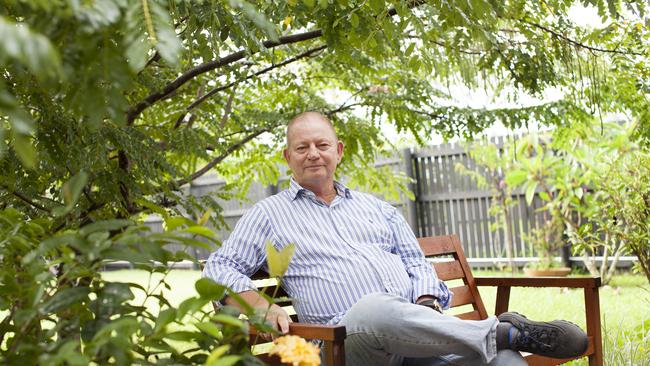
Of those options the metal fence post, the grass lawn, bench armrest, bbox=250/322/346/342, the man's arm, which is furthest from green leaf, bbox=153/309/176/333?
the metal fence post

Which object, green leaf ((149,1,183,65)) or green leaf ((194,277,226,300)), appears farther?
green leaf ((194,277,226,300))

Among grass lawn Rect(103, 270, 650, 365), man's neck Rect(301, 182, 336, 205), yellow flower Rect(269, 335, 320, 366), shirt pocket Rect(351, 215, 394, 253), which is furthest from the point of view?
grass lawn Rect(103, 270, 650, 365)

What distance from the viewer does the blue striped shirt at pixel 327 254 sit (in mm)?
2672

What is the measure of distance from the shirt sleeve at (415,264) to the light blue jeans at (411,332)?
0.58 meters

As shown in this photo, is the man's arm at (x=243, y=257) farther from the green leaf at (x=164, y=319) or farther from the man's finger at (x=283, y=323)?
the green leaf at (x=164, y=319)

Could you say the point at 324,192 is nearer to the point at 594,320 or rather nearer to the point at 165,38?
the point at 594,320

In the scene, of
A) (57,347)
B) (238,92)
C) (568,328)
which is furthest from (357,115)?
(57,347)

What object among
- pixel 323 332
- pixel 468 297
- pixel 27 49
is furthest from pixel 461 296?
pixel 27 49

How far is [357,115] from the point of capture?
187 inches

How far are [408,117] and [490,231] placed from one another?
558cm

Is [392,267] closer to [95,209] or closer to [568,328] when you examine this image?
[568,328]

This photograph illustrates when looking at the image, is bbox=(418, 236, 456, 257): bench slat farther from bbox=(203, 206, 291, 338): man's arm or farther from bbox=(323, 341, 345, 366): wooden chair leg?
bbox=(323, 341, 345, 366): wooden chair leg

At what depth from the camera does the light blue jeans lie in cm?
212

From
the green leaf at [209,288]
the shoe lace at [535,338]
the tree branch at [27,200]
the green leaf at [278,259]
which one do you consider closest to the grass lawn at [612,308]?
the shoe lace at [535,338]
